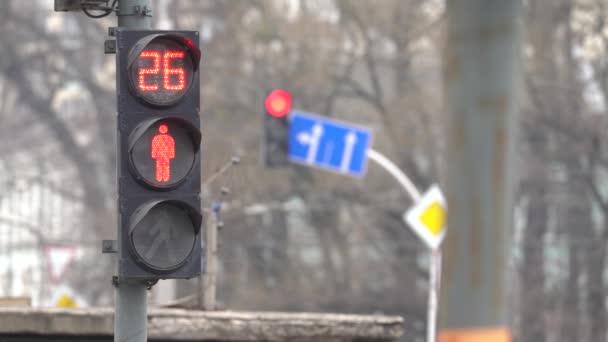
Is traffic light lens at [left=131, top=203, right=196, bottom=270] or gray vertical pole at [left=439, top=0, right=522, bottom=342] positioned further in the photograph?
traffic light lens at [left=131, top=203, right=196, bottom=270]

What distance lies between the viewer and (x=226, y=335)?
29.7ft

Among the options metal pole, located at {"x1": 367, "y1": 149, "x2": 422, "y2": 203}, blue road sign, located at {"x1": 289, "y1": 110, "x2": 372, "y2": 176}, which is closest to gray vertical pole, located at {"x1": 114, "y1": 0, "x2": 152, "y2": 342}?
metal pole, located at {"x1": 367, "y1": 149, "x2": 422, "y2": 203}

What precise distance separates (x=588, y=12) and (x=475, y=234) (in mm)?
34110

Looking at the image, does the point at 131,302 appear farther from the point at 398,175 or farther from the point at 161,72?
the point at 398,175

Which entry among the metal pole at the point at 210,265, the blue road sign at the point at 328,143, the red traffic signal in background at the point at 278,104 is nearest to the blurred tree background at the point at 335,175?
the blue road sign at the point at 328,143

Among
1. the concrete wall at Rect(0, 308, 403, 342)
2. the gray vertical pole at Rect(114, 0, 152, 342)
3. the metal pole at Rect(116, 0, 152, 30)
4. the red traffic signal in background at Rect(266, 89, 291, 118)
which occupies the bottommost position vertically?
the concrete wall at Rect(0, 308, 403, 342)

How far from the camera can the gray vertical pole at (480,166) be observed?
9.55 ft

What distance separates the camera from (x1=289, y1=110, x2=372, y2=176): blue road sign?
24.7 m

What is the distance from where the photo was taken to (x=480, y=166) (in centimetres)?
294

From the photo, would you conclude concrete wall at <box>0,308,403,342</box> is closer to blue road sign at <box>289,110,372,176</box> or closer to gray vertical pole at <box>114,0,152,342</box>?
gray vertical pole at <box>114,0,152,342</box>

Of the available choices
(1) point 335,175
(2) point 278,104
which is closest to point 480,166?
(2) point 278,104

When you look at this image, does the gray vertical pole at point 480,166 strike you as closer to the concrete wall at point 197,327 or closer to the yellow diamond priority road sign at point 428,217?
the concrete wall at point 197,327

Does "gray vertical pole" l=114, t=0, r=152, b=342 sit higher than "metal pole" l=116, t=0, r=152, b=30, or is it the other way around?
"metal pole" l=116, t=0, r=152, b=30

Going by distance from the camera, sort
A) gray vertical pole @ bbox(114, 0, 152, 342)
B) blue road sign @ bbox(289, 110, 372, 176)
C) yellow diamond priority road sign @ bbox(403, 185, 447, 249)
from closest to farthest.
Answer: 1. gray vertical pole @ bbox(114, 0, 152, 342)
2. yellow diamond priority road sign @ bbox(403, 185, 447, 249)
3. blue road sign @ bbox(289, 110, 372, 176)
